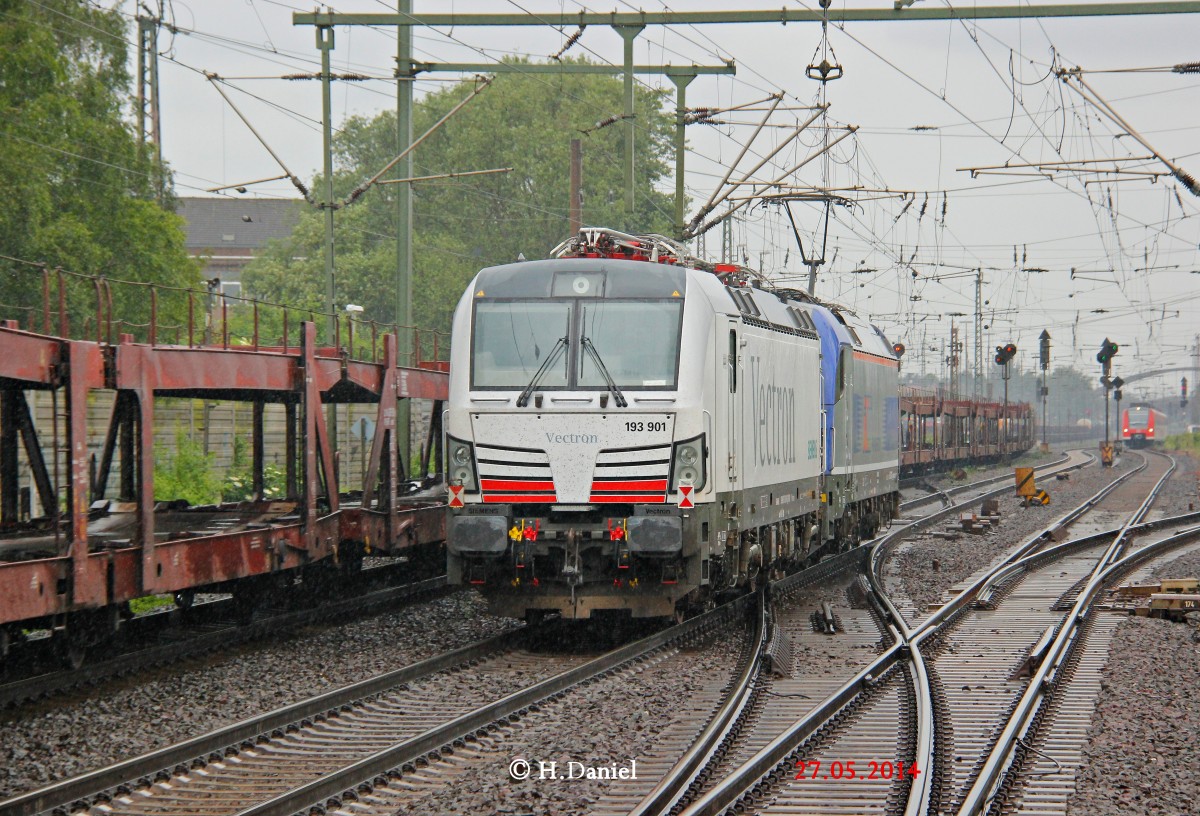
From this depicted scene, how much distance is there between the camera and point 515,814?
790cm

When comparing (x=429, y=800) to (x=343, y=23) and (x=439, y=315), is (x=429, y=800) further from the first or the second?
(x=439, y=315)

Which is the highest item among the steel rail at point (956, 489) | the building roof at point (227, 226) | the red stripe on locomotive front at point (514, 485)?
the building roof at point (227, 226)

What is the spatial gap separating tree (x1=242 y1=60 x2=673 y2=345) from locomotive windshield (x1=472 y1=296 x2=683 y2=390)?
4498cm

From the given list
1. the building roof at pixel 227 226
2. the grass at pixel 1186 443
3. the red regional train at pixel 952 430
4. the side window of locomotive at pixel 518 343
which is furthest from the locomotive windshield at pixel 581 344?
the building roof at pixel 227 226

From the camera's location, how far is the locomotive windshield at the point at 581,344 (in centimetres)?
1344

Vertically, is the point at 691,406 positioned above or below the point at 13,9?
below

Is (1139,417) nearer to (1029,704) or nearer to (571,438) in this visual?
(571,438)

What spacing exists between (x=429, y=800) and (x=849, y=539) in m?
15.8

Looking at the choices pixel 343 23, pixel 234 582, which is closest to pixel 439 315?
pixel 343 23

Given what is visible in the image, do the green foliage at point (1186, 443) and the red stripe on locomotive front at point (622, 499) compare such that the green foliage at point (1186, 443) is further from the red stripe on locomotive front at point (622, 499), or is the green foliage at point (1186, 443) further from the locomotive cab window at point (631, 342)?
the red stripe on locomotive front at point (622, 499)

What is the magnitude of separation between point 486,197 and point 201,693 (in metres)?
52.7

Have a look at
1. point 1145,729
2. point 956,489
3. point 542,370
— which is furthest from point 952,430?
point 1145,729

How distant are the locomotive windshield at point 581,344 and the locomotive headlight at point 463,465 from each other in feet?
1.93

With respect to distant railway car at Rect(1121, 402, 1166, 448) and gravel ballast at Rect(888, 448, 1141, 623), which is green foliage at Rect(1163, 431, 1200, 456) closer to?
distant railway car at Rect(1121, 402, 1166, 448)
